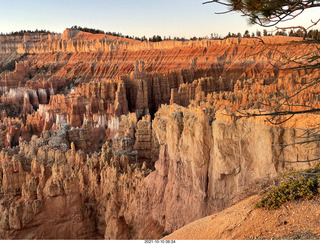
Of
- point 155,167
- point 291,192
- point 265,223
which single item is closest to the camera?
point 265,223

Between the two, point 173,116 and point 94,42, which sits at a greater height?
point 94,42

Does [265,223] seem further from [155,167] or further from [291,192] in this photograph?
[155,167]

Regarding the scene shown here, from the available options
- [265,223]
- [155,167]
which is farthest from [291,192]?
[155,167]

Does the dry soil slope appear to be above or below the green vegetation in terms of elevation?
below

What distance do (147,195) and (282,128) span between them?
17.7 ft

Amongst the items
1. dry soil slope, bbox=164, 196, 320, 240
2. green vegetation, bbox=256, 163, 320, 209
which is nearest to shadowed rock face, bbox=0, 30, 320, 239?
green vegetation, bbox=256, 163, 320, 209

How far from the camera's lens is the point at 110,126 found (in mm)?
24375

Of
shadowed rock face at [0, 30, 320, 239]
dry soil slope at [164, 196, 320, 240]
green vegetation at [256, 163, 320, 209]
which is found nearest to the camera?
dry soil slope at [164, 196, 320, 240]

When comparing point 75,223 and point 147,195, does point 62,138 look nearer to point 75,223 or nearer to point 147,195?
point 75,223

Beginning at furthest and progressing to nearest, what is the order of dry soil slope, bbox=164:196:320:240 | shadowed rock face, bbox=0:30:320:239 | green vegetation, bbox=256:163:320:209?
1. shadowed rock face, bbox=0:30:320:239
2. green vegetation, bbox=256:163:320:209
3. dry soil slope, bbox=164:196:320:240

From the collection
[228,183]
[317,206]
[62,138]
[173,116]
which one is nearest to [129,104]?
[62,138]

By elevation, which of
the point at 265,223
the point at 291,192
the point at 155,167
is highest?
the point at 291,192

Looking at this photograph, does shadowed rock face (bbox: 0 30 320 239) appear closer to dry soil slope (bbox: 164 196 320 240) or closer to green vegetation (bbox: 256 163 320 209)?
green vegetation (bbox: 256 163 320 209)

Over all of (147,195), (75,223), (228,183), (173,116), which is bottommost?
(75,223)
